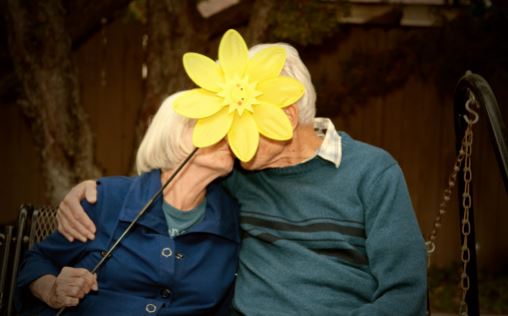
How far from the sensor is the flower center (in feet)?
6.43

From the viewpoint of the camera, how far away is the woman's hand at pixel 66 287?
6.75 feet

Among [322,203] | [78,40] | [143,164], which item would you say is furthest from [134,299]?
[78,40]

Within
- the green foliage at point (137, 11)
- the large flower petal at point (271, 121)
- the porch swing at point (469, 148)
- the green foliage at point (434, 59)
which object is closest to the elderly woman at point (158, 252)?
the large flower petal at point (271, 121)

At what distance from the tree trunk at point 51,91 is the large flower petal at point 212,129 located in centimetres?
192

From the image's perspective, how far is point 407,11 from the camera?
5328mm

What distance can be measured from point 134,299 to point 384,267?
877 millimetres

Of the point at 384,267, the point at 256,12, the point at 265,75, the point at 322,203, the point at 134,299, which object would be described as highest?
the point at 256,12

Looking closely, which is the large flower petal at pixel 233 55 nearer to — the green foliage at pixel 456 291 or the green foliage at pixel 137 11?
the green foliage at pixel 137 11

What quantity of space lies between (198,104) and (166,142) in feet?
1.06

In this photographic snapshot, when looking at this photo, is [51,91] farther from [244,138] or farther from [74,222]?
[244,138]

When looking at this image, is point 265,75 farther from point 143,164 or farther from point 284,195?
point 143,164

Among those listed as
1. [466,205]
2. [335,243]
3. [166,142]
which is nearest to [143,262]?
[166,142]

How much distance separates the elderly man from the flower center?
0.20 metres

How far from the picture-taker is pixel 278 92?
78.4 inches
